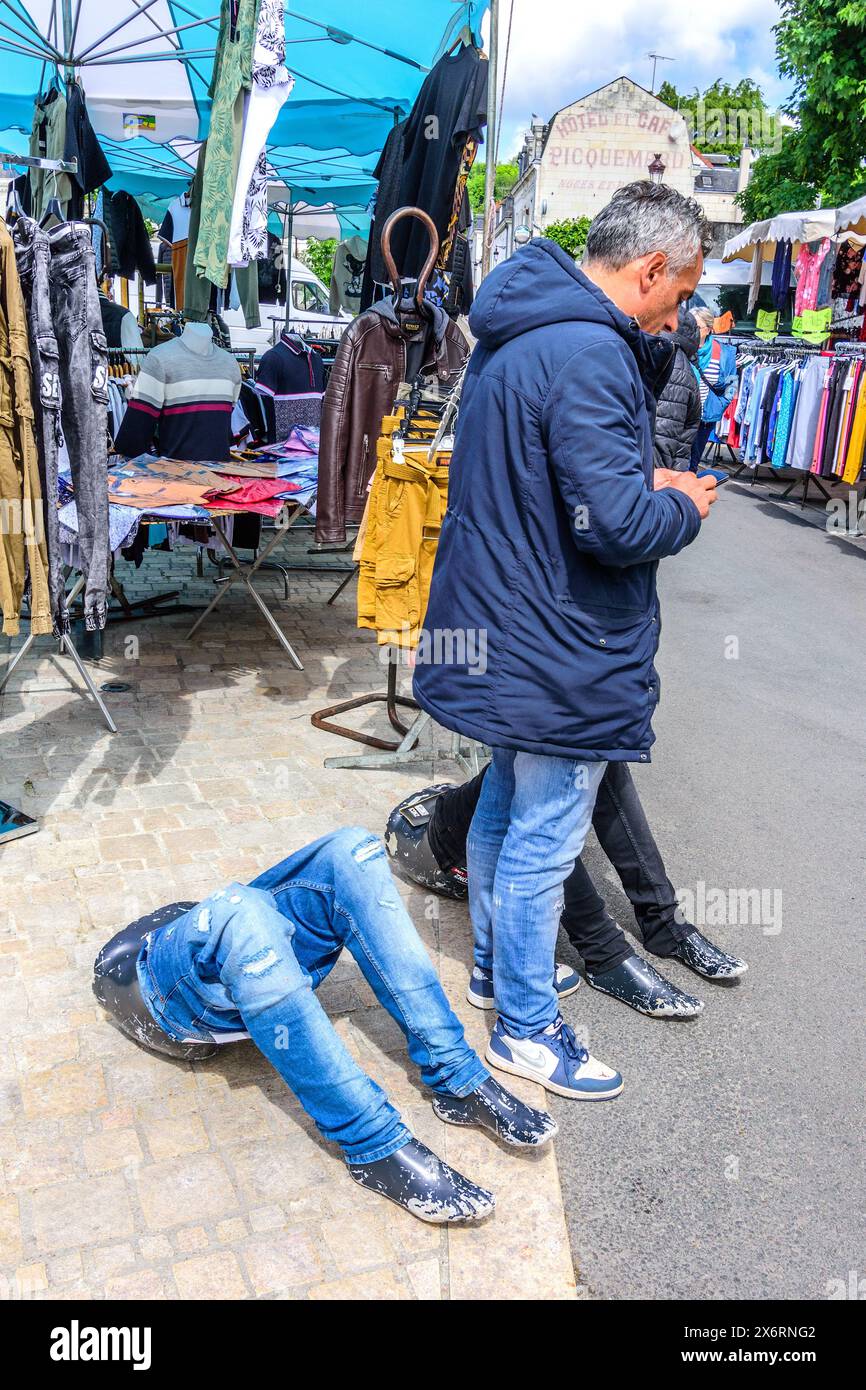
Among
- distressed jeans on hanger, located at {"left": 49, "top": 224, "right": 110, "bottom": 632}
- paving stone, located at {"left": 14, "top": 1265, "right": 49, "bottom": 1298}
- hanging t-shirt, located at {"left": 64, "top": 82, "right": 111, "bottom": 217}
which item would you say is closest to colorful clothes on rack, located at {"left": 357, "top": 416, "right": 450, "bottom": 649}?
distressed jeans on hanger, located at {"left": 49, "top": 224, "right": 110, "bottom": 632}

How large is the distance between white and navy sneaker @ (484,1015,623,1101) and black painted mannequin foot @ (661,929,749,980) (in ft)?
2.17

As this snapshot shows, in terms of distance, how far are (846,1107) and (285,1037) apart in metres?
1.61

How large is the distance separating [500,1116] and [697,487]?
1622mm

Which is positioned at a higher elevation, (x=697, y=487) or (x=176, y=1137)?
(x=697, y=487)

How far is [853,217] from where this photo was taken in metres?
12.8

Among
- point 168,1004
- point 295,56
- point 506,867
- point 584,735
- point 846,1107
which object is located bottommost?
point 846,1107

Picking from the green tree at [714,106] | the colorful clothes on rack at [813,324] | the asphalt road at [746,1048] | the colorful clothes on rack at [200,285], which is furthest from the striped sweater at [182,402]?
the green tree at [714,106]

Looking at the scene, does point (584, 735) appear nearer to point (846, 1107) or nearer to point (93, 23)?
point (846, 1107)

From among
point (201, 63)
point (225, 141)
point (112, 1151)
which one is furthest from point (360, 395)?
point (201, 63)

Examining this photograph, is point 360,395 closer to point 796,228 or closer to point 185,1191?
point 185,1191

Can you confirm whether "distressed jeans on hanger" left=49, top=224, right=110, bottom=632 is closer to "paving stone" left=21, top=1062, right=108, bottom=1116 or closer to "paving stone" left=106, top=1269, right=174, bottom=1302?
"paving stone" left=21, top=1062, right=108, bottom=1116

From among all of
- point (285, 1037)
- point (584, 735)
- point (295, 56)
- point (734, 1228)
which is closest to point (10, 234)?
point (584, 735)

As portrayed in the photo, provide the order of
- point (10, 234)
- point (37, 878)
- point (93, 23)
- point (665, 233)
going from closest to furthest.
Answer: point (665, 233)
point (10, 234)
point (37, 878)
point (93, 23)

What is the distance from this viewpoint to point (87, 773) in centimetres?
456
